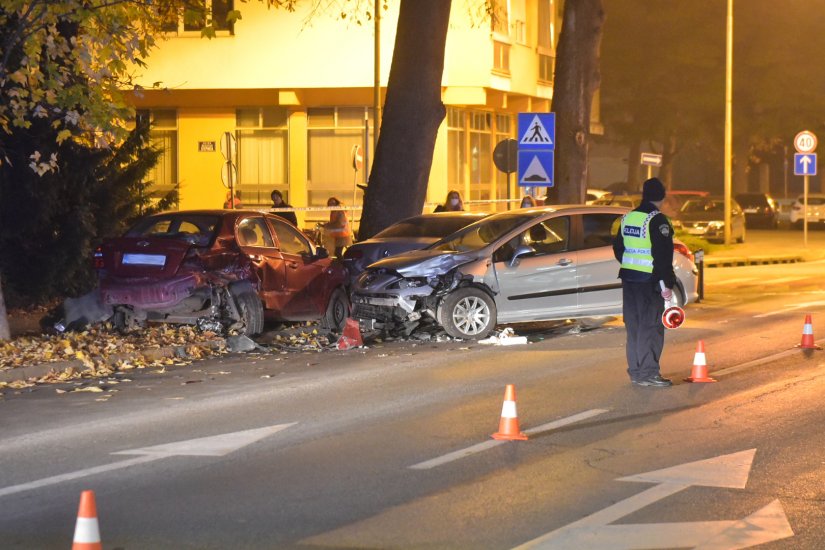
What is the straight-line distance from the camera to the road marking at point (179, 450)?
8.43 m

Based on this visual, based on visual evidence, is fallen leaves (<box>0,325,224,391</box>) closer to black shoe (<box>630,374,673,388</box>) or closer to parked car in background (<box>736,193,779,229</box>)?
black shoe (<box>630,374,673,388</box>)

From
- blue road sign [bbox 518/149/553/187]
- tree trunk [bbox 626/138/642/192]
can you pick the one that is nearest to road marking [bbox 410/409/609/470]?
blue road sign [bbox 518/149/553/187]

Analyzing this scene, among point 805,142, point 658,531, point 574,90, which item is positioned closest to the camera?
point 658,531

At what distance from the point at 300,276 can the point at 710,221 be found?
27.6m

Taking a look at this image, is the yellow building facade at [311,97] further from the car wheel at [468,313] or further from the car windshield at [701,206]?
the car wheel at [468,313]

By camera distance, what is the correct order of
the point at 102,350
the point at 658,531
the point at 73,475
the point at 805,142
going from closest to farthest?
the point at 658,531
the point at 73,475
the point at 102,350
the point at 805,142

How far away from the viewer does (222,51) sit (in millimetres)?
37219

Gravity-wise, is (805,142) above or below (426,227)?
above

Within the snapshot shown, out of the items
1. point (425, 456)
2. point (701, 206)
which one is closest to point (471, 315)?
point (425, 456)

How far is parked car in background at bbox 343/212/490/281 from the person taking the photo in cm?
1908

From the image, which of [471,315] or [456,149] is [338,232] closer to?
[456,149]

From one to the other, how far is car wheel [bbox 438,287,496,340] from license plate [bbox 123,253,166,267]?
10.8ft

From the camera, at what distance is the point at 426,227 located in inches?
776

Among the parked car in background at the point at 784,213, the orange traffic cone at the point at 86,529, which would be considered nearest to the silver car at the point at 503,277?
the orange traffic cone at the point at 86,529
